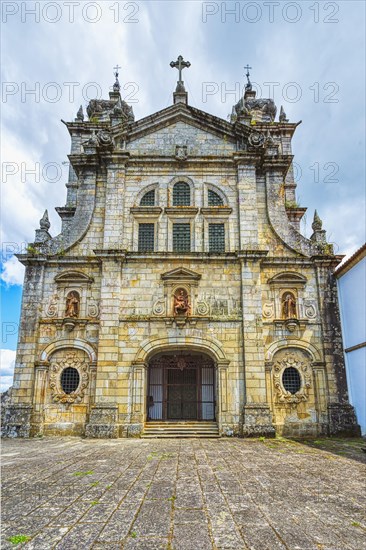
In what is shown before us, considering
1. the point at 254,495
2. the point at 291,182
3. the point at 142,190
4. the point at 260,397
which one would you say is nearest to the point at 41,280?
the point at 142,190

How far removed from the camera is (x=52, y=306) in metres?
17.6

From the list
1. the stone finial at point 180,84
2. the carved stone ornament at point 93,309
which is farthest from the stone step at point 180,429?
the stone finial at point 180,84

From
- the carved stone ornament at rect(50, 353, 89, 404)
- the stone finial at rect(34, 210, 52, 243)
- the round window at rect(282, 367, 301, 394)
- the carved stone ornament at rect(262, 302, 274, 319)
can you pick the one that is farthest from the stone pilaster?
the stone finial at rect(34, 210, 52, 243)

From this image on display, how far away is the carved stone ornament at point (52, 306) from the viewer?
1747 cm

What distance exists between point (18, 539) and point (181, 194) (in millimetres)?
16091

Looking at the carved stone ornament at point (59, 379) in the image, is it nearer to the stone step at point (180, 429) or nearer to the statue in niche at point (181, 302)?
the stone step at point (180, 429)

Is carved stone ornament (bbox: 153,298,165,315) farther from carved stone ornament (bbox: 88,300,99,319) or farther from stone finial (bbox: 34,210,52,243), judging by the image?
stone finial (bbox: 34,210,52,243)

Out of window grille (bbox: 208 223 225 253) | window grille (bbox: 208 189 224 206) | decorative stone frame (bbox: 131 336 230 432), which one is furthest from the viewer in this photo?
window grille (bbox: 208 189 224 206)

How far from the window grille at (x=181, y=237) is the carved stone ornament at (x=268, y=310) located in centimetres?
432

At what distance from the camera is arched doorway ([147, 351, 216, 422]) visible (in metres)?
18.5

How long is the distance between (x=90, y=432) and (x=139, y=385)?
8.42 ft

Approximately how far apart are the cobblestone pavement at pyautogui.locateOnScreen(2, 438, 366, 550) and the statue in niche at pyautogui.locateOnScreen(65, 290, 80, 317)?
20.6 ft

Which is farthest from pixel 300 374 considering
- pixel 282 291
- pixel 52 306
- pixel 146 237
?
pixel 52 306

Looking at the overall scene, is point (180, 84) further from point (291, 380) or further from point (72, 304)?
point (291, 380)
